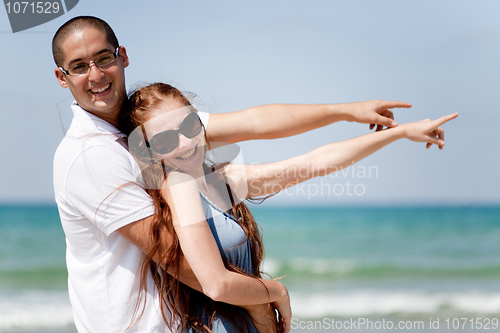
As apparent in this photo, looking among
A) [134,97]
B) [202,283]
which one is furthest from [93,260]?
[134,97]

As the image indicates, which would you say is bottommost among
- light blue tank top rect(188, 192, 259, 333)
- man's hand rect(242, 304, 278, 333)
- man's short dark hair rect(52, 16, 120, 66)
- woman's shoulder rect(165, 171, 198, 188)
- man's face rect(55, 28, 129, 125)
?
man's hand rect(242, 304, 278, 333)

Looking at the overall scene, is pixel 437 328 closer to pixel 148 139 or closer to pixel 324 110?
pixel 324 110

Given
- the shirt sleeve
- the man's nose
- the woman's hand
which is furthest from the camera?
the woman's hand

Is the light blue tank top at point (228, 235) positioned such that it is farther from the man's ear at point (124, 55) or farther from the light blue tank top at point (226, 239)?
the man's ear at point (124, 55)

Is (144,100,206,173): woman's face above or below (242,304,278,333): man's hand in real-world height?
above

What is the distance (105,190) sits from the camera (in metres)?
1.81

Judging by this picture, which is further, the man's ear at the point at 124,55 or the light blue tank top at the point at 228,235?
the man's ear at the point at 124,55

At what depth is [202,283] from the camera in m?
1.83

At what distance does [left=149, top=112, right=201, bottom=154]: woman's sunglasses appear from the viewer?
206 cm

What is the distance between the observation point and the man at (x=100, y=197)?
1823mm

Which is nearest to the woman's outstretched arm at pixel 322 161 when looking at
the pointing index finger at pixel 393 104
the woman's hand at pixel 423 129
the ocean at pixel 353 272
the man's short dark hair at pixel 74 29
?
the woman's hand at pixel 423 129

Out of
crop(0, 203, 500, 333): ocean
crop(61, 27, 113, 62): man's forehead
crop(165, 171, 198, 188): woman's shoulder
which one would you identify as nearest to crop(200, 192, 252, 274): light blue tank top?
crop(165, 171, 198, 188): woman's shoulder

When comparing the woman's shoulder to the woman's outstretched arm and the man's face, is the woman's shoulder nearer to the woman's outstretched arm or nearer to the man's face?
the man's face

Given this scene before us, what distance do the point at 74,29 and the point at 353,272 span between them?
1092cm
